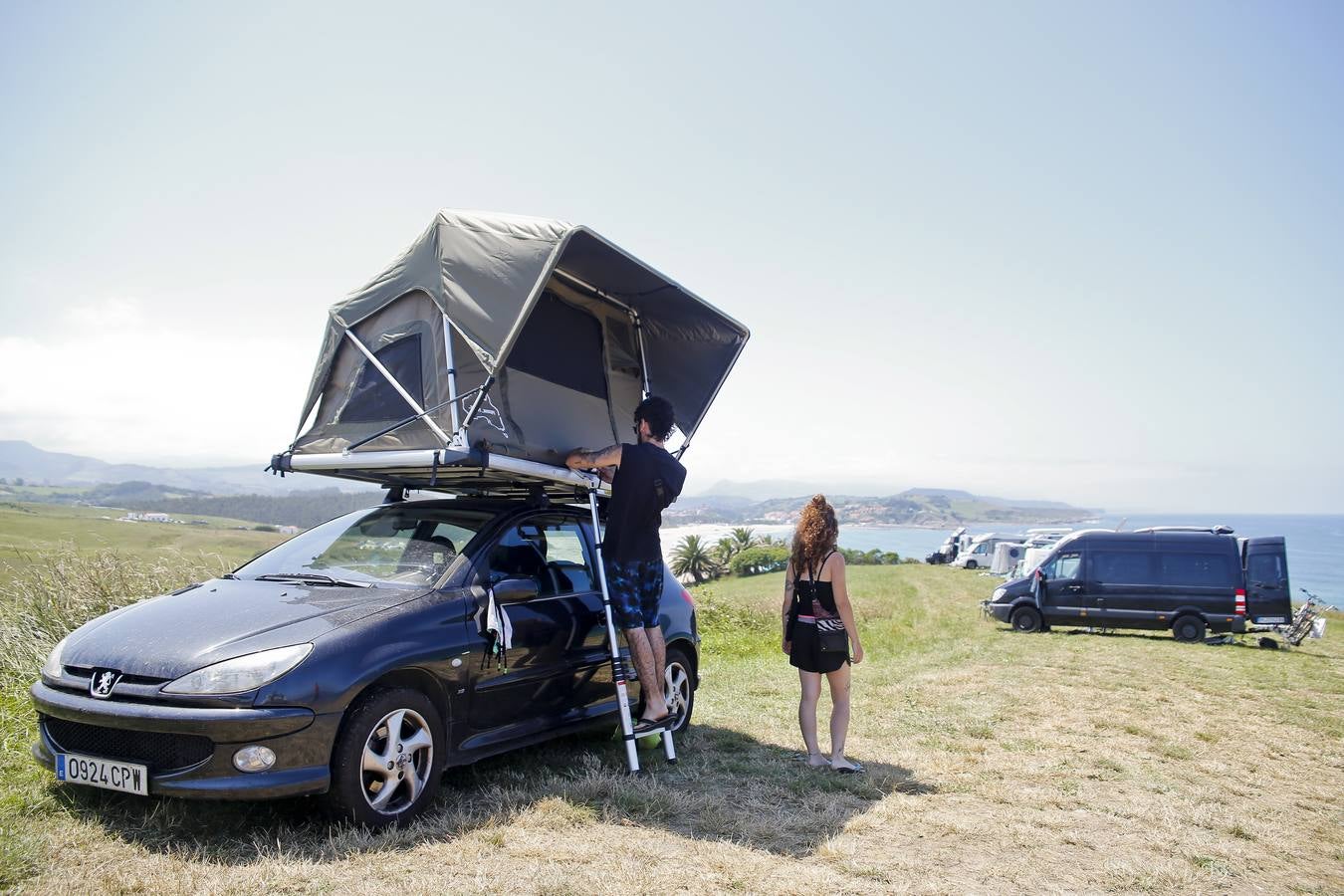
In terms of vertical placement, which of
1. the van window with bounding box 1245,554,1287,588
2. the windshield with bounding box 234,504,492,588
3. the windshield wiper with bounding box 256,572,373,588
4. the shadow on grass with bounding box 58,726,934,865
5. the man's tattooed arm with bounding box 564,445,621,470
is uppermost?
the man's tattooed arm with bounding box 564,445,621,470

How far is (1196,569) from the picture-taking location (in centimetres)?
1911

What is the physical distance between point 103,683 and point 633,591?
295 cm

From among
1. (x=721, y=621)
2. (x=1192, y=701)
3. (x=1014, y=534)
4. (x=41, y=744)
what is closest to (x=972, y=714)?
(x=1192, y=701)

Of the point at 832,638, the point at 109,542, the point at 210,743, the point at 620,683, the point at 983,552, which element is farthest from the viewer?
the point at 983,552

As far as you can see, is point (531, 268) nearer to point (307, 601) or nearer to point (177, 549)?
point (307, 601)

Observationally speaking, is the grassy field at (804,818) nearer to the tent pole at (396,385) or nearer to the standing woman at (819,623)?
the standing woman at (819,623)

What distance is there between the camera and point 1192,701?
968cm

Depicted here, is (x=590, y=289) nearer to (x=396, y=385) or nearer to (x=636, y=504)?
(x=396, y=385)

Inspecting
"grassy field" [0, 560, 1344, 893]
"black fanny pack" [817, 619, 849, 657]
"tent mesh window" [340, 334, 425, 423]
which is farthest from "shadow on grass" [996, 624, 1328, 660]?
"tent mesh window" [340, 334, 425, 423]

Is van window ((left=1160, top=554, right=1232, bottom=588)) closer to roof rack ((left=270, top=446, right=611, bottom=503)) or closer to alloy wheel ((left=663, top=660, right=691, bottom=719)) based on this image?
alloy wheel ((left=663, top=660, right=691, bottom=719))

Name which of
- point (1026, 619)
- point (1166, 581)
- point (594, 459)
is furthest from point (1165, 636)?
Result: point (594, 459)

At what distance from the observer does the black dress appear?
616 centimetres

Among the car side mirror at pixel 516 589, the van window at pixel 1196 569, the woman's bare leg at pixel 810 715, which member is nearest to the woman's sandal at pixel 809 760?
the woman's bare leg at pixel 810 715

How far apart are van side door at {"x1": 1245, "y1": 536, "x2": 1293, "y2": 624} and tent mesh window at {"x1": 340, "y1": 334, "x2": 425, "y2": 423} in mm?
18318
